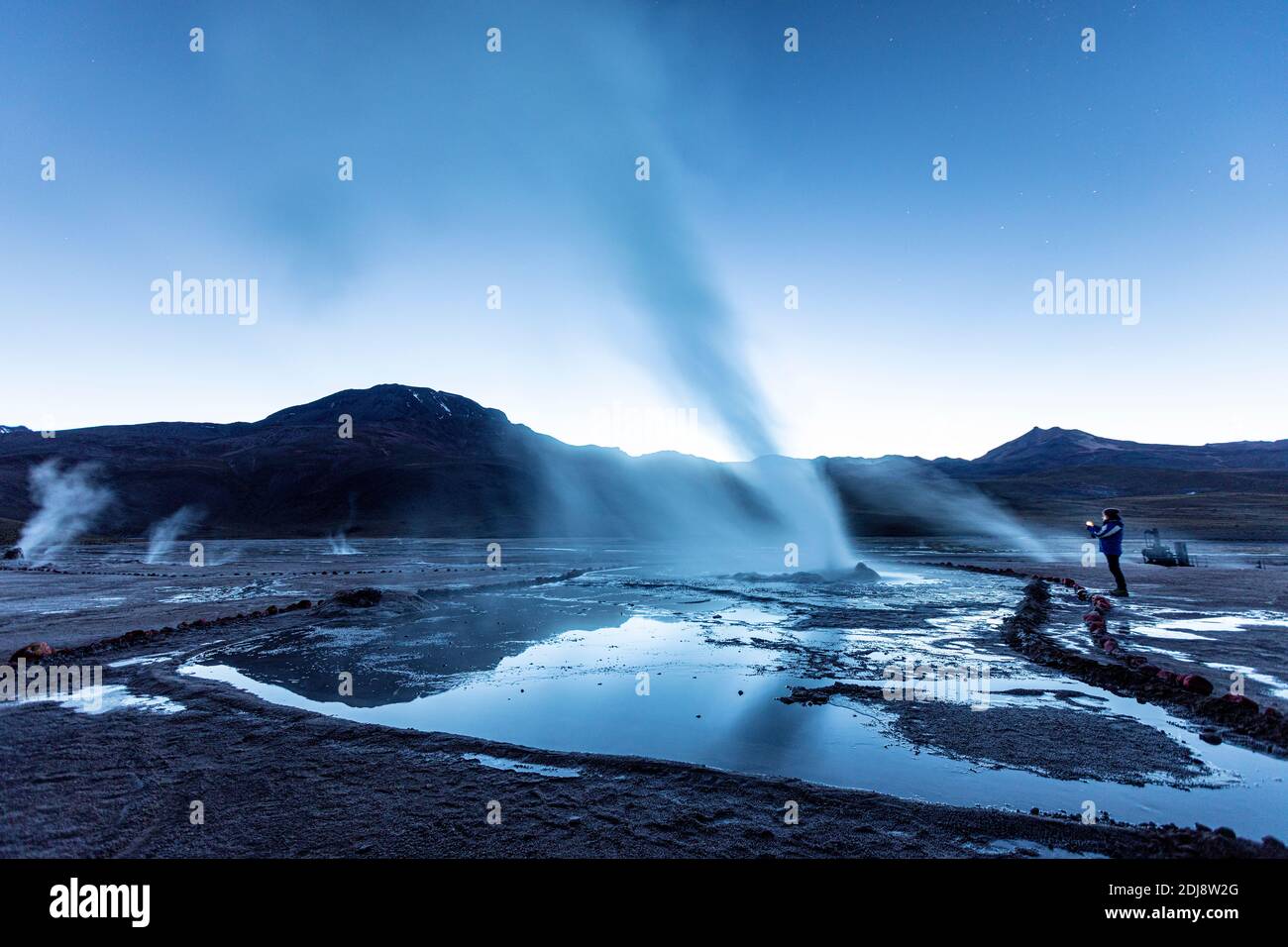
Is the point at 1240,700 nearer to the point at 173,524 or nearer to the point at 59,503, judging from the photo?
the point at 173,524

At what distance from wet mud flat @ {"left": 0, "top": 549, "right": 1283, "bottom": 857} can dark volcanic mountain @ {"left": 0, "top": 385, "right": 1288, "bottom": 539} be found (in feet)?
220

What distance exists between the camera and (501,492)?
123062mm

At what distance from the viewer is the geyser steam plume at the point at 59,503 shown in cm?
6625

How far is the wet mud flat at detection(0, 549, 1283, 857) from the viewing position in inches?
191

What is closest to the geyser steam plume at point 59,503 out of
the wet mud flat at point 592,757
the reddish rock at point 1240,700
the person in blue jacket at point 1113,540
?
the wet mud flat at point 592,757

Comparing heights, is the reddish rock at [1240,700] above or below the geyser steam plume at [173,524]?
above

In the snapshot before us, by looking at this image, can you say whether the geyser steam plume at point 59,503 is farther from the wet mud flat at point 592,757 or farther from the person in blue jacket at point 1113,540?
the person in blue jacket at point 1113,540

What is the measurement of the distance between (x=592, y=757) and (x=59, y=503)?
5459 inches

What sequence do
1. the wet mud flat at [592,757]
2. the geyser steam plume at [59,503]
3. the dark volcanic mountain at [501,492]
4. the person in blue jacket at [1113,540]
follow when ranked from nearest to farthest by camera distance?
the wet mud flat at [592,757]
the person in blue jacket at [1113,540]
the geyser steam plume at [59,503]
the dark volcanic mountain at [501,492]

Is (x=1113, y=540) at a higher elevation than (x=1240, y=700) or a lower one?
higher

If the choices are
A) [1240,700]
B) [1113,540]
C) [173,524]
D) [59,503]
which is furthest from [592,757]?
[59,503]

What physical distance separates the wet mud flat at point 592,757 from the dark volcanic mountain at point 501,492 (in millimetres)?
66925

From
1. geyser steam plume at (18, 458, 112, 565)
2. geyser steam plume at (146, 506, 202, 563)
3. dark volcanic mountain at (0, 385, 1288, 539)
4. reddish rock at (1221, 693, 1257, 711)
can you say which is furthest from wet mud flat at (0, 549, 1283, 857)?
geyser steam plume at (146, 506, 202, 563)
